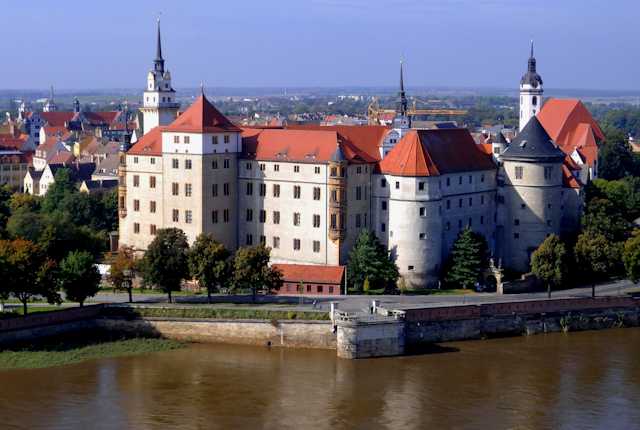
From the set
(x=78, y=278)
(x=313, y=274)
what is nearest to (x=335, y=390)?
(x=78, y=278)

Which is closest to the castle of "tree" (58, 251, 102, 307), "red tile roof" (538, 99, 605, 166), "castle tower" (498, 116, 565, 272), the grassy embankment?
"castle tower" (498, 116, 565, 272)

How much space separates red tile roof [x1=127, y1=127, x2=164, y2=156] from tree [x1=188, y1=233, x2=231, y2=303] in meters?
13.6

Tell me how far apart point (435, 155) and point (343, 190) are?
252 inches

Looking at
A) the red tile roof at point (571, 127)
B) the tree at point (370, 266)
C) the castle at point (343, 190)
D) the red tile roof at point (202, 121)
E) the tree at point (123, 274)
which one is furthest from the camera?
the red tile roof at point (571, 127)

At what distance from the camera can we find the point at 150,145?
7556 centimetres

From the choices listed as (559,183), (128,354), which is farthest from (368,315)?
(559,183)

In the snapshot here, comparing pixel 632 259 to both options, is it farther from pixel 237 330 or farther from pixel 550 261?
pixel 237 330

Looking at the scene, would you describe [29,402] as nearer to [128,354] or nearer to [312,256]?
[128,354]

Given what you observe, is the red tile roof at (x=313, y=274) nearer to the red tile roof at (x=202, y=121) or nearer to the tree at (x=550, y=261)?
the red tile roof at (x=202, y=121)

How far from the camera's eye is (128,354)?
2219 inches

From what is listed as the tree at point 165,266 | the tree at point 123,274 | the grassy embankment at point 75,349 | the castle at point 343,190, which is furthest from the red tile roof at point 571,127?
the grassy embankment at point 75,349

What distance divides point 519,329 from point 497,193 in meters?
16.2

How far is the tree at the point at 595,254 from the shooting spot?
68.6 metres

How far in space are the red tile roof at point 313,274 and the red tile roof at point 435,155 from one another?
713cm
